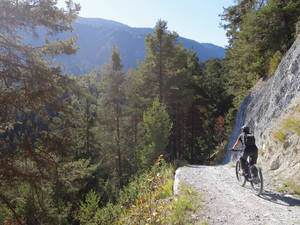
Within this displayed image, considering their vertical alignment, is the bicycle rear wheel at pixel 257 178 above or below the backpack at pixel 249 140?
below

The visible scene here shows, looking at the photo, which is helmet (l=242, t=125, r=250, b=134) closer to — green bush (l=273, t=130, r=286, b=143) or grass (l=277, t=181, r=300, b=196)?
grass (l=277, t=181, r=300, b=196)

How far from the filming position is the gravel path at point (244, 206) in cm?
423

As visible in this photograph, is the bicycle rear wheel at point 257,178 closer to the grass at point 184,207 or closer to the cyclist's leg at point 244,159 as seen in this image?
the cyclist's leg at point 244,159

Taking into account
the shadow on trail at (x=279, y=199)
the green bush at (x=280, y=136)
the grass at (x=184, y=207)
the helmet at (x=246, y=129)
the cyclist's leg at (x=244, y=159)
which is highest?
the helmet at (x=246, y=129)

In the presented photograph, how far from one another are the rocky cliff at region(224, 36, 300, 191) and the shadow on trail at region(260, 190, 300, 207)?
61cm

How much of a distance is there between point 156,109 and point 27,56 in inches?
397

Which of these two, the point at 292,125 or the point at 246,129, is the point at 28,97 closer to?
the point at 246,129

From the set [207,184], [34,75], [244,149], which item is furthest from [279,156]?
[34,75]

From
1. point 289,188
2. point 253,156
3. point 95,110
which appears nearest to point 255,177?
point 253,156

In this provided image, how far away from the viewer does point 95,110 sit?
19453 mm

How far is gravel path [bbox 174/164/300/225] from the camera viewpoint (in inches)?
166

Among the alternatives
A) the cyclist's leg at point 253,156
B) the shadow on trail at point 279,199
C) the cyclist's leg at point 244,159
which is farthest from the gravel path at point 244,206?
the cyclist's leg at point 253,156

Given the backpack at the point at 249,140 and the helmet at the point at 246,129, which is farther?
the helmet at the point at 246,129

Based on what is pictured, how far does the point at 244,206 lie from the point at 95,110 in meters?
16.4
